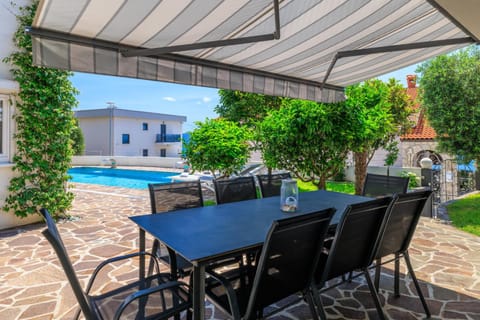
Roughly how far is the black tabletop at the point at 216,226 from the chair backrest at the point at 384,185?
Result: 132cm

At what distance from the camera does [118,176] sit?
829 inches

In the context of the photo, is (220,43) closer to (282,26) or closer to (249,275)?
(282,26)

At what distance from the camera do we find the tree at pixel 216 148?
8453mm

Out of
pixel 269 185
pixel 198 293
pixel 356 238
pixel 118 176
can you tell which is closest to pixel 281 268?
pixel 198 293

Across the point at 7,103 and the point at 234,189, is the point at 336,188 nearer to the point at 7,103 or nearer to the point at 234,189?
the point at 234,189

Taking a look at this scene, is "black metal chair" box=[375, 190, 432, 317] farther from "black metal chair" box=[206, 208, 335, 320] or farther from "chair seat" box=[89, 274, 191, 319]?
"chair seat" box=[89, 274, 191, 319]

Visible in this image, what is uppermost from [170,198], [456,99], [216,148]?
[456,99]

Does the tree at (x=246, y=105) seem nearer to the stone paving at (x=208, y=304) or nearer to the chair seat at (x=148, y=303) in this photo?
the stone paving at (x=208, y=304)

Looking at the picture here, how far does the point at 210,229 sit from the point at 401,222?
2205mm

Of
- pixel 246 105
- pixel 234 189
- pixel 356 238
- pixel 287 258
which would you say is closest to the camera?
pixel 287 258

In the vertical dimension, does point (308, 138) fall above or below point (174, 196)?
above

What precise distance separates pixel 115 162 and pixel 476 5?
1032 inches

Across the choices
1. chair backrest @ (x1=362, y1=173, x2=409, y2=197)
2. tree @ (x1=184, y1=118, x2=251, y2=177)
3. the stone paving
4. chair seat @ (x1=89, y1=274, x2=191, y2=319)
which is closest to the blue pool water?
tree @ (x1=184, y1=118, x2=251, y2=177)

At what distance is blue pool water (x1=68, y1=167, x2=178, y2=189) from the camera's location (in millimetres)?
18495
